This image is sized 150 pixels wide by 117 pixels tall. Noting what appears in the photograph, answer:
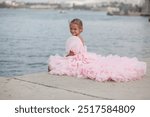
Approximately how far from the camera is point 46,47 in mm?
31078

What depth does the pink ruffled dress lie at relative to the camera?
18.1ft

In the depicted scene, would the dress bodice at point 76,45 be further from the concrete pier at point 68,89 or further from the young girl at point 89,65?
the concrete pier at point 68,89

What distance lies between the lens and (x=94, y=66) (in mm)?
5676

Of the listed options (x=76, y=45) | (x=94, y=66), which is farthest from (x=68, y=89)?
(x=76, y=45)

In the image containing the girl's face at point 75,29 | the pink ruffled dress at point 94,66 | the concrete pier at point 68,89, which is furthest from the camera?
the girl's face at point 75,29

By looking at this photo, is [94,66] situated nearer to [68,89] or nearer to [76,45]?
[76,45]

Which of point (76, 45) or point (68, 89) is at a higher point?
point (76, 45)

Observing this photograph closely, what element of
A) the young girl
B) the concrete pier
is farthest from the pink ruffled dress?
the concrete pier

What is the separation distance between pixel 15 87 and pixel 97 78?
46.3 inches

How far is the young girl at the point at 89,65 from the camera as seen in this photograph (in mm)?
5535

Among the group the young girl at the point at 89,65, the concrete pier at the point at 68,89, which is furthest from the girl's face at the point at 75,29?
the concrete pier at the point at 68,89

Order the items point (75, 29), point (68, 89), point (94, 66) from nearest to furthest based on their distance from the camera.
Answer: point (68, 89) < point (94, 66) < point (75, 29)

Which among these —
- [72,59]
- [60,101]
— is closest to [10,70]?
[72,59]

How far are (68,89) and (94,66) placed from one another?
86 cm
